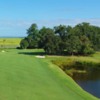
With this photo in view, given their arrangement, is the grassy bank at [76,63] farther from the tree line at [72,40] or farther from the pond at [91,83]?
the pond at [91,83]

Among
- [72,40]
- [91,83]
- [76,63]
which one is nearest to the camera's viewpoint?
[91,83]

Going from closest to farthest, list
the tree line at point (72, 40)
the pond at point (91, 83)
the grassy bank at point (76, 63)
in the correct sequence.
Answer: the pond at point (91, 83) → the grassy bank at point (76, 63) → the tree line at point (72, 40)

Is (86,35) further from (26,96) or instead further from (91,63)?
(26,96)

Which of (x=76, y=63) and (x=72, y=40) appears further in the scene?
(x=72, y=40)

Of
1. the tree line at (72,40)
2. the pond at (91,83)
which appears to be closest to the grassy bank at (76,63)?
the tree line at (72,40)

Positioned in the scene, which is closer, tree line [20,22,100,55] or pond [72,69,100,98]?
pond [72,69,100,98]

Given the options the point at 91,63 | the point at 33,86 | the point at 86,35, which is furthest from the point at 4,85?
the point at 86,35

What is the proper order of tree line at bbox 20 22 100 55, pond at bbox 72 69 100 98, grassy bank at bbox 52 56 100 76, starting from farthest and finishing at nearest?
tree line at bbox 20 22 100 55 → grassy bank at bbox 52 56 100 76 → pond at bbox 72 69 100 98

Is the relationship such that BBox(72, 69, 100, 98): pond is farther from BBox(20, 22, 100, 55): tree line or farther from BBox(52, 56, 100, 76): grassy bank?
BBox(20, 22, 100, 55): tree line

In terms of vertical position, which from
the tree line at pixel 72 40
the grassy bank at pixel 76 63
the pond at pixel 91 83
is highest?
the tree line at pixel 72 40

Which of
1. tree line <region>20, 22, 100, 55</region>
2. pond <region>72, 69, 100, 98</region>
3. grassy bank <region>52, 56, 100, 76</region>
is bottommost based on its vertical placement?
pond <region>72, 69, 100, 98</region>

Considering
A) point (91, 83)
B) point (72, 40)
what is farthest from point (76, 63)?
point (91, 83)

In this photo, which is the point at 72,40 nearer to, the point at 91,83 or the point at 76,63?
the point at 76,63

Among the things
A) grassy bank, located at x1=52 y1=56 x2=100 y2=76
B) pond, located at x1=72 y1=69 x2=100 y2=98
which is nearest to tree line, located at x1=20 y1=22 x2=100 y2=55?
grassy bank, located at x1=52 y1=56 x2=100 y2=76
